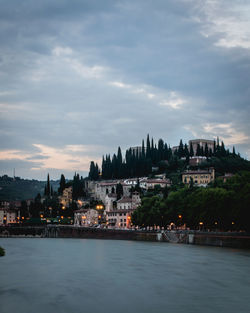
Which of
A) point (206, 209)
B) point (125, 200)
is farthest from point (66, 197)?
point (206, 209)

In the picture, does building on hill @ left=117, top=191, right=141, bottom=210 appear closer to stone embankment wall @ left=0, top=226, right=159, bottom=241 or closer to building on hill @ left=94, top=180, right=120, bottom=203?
building on hill @ left=94, top=180, right=120, bottom=203

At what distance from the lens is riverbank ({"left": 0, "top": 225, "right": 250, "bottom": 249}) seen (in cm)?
6769

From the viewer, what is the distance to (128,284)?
36438mm

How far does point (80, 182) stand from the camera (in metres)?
164

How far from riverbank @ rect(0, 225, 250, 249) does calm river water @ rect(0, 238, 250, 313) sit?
39.6ft

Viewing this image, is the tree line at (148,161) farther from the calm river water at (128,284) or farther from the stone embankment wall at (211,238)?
the calm river water at (128,284)

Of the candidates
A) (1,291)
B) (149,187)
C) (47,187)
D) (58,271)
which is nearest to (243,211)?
(58,271)

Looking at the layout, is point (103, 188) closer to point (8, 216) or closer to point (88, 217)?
point (88, 217)

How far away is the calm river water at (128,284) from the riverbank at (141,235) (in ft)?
39.6

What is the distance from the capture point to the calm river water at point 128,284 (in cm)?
2856

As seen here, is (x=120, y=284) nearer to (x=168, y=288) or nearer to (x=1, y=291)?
(x=168, y=288)

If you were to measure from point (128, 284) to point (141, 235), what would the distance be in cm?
5564

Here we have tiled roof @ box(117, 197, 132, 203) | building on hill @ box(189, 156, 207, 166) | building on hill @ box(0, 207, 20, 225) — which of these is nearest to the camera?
tiled roof @ box(117, 197, 132, 203)

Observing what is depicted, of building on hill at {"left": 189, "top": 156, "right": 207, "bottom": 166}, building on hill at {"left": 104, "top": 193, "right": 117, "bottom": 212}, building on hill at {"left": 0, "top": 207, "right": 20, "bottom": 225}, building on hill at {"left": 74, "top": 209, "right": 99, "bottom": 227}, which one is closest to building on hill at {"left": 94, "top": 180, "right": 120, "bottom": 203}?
building on hill at {"left": 104, "top": 193, "right": 117, "bottom": 212}
